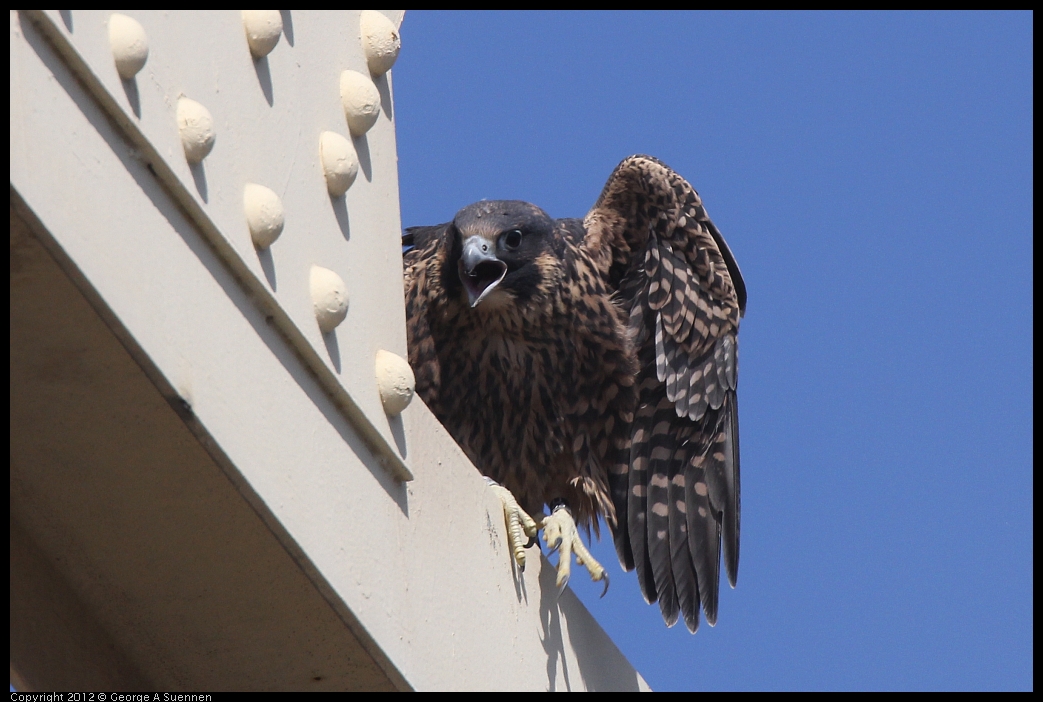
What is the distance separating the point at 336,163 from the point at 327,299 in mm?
365

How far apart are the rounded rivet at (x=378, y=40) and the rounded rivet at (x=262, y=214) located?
82cm

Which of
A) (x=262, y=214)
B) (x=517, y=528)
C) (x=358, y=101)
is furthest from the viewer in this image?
(x=517, y=528)

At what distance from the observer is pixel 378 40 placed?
367cm

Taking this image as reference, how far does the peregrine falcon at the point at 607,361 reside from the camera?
5809mm

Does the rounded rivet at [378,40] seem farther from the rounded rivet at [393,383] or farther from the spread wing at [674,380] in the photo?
the spread wing at [674,380]

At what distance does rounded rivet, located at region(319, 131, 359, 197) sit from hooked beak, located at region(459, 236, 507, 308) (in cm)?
222

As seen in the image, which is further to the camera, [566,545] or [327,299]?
[566,545]

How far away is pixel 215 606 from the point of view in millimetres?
3014

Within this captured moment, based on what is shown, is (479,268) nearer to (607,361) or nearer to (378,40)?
(607,361)

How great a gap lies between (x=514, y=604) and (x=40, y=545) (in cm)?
143

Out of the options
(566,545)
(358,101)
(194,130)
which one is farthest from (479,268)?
(194,130)

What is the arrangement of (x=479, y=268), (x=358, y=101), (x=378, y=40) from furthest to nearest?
(x=479, y=268) → (x=378, y=40) → (x=358, y=101)

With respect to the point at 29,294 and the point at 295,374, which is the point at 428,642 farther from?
the point at 29,294

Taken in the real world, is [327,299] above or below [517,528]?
above
